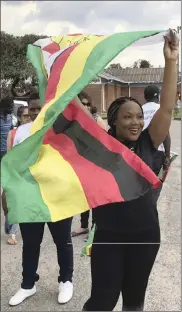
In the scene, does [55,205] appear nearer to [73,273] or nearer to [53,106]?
[53,106]

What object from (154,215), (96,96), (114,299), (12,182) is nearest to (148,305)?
(114,299)

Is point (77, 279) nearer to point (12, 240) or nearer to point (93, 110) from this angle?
point (12, 240)

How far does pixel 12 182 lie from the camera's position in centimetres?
192

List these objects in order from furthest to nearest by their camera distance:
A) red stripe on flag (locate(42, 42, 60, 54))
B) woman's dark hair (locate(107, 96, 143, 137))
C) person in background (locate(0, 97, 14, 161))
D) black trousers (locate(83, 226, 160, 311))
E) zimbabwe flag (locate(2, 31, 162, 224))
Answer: person in background (locate(0, 97, 14, 161)) → red stripe on flag (locate(42, 42, 60, 54)) → woman's dark hair (locate(107, 96, 143, 137)) → black trousers (locate(83, 226, 160, 311)) → zimbabwe flag (locate(2, 31, 162, 224))

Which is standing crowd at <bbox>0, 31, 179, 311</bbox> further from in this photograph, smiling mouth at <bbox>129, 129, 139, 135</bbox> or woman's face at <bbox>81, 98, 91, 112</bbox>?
woman's face at <bbox>81, 98, 91, 112</bbox>

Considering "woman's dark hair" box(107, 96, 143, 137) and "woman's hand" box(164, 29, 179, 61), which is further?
"woman's dark hair" box(107, 96, 143, 137)

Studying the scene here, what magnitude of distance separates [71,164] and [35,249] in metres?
1.19

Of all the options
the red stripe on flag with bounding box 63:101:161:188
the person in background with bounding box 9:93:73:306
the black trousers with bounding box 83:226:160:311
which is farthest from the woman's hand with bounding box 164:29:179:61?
the person in background with bounding box 9:93:73:306

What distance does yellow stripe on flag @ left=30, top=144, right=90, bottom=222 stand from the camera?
1.95 m

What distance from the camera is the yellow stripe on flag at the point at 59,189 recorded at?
1.95 m

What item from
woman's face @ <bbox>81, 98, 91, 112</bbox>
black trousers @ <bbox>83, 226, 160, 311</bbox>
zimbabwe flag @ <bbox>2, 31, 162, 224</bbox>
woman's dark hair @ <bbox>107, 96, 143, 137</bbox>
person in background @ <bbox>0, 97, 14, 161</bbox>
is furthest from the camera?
person in background @ <bbox>0, 97, 14, 161</bbox>

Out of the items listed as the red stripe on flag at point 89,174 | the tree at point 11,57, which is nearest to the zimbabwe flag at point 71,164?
the red stripe on flag at point 89,174

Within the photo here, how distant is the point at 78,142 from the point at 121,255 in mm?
584

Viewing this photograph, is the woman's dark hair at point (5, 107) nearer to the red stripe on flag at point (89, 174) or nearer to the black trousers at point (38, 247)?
the black trousers at point (38, 247)
